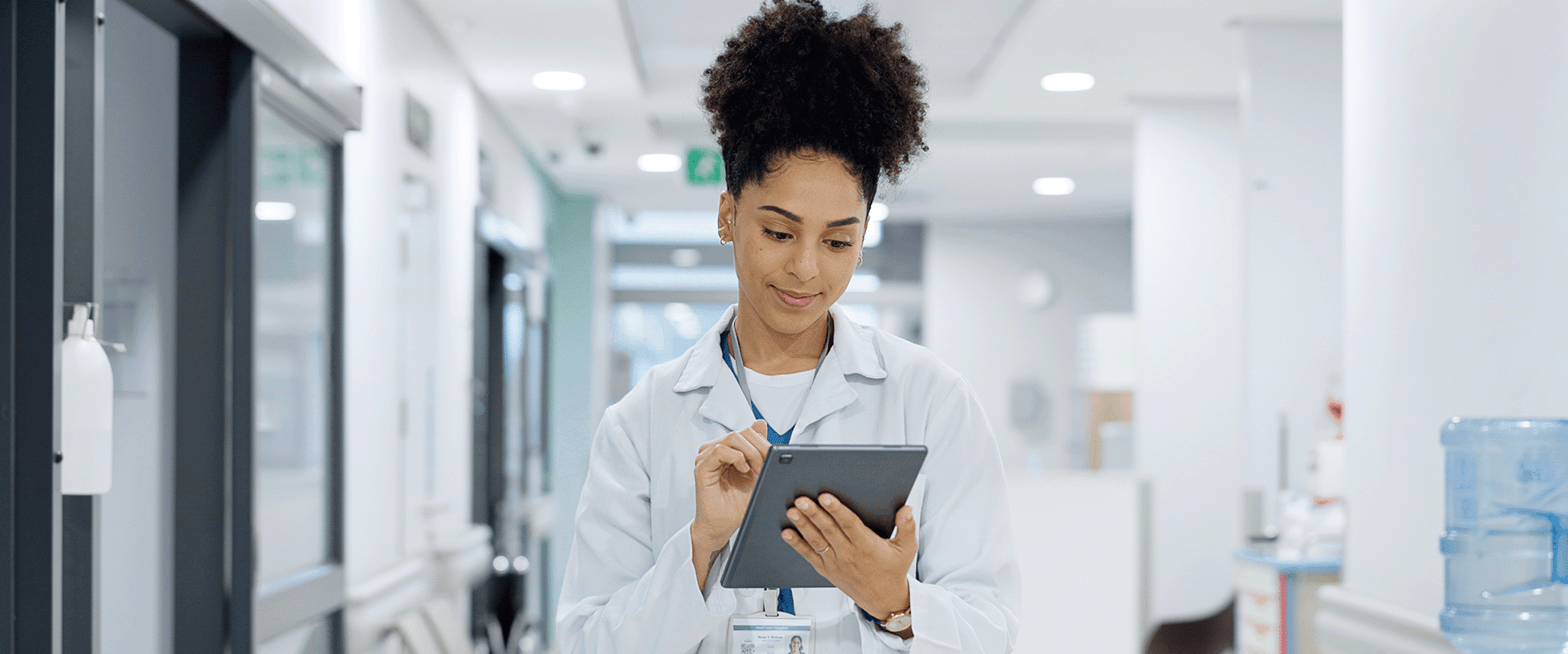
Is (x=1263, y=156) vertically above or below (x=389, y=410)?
above

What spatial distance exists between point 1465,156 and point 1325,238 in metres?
2.29

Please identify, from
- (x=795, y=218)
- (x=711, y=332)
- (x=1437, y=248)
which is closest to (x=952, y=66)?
(x=1437, y=248)

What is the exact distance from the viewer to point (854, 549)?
112 cm

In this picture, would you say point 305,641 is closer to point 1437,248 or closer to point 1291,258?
point 1437,248

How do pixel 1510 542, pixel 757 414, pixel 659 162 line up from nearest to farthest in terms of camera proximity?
pixel 757 414, pixel 1510 542, pixel 659 162

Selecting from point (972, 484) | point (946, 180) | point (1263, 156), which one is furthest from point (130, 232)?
point (946, 180)

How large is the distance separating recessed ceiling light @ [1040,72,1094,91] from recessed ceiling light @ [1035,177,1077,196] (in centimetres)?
236

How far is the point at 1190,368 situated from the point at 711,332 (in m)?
4.71

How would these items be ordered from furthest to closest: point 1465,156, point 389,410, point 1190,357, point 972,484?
1. point 1190,357
2. point 389,410
3. point 1465,156
4. point 972,484

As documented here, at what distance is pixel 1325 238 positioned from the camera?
4.75m

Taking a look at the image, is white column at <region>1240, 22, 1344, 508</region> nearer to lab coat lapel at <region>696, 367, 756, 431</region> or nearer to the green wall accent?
lab coat lapel at <region>696, 367, 756, 431</region>

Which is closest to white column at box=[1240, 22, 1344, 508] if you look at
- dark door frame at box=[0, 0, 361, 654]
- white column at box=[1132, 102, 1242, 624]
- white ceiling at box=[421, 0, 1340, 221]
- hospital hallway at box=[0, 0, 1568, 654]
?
hospital hallway at box=[0, 0, 1568, 654]

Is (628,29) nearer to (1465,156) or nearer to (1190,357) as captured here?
(1190,357)

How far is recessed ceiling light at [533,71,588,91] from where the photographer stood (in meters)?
5.48
